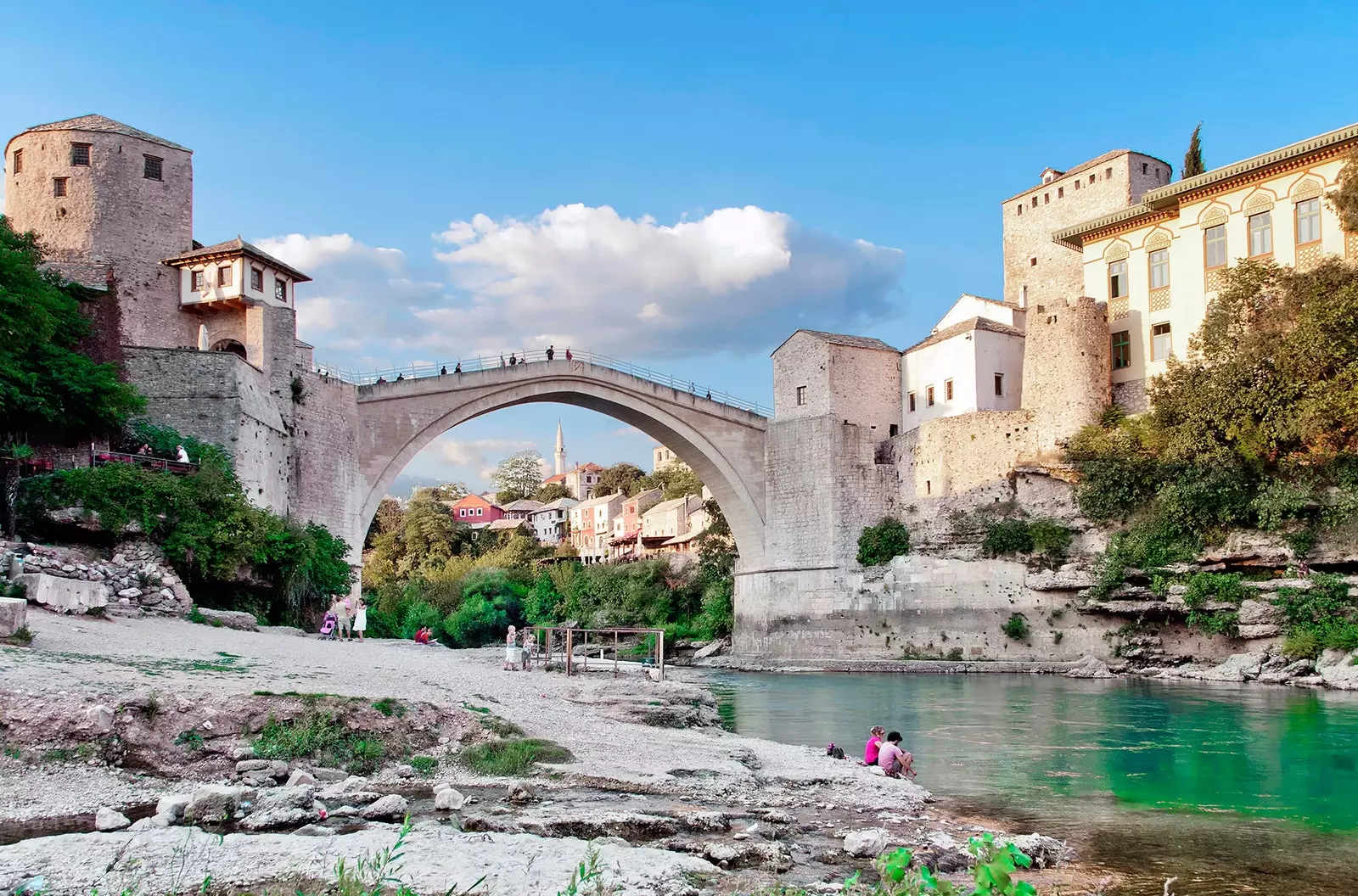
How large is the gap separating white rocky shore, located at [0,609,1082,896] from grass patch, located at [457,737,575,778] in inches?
5.6

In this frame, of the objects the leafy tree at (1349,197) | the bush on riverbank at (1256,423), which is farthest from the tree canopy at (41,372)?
the leafy tree at (1349,197)

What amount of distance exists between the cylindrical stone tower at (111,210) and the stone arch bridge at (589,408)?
5.30 m

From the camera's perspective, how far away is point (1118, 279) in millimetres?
29812

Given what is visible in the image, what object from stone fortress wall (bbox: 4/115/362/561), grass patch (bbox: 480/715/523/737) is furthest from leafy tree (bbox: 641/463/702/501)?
grass patch (bbox: 480/715/523/737)

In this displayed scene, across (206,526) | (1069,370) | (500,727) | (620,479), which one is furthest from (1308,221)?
(620,479)

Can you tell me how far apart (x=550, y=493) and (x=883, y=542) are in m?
61.8

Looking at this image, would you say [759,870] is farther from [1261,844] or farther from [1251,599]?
[1251,599]

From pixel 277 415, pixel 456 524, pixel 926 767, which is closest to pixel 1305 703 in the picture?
pixel 926 767

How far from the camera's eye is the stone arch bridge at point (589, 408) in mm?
28594

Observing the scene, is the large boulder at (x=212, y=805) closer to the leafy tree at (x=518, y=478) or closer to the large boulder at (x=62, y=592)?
the large boulder at (x=62, y=592)

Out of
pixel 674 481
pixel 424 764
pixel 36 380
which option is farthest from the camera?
pixel 674 481

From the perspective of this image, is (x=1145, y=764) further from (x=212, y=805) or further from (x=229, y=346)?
(x=229, y=346)

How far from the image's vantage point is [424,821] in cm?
758

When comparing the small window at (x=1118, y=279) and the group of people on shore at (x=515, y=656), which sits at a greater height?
the small window at (x=1118, y=279)
